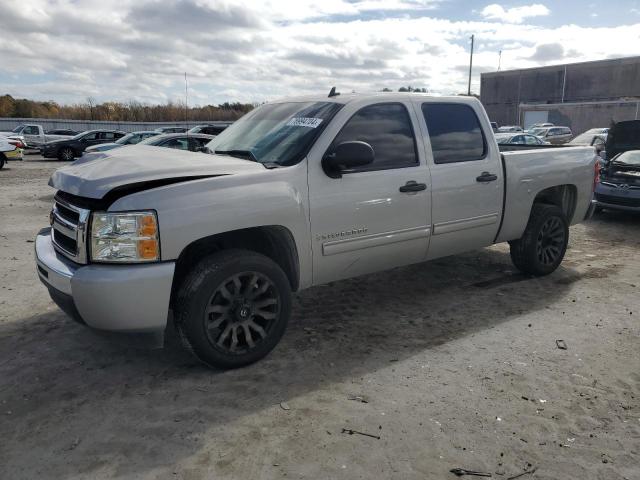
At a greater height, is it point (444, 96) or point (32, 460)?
point (444, 96)

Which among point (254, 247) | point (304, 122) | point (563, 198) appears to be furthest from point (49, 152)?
point (563, 198)

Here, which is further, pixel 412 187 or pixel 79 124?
pixel 79 124

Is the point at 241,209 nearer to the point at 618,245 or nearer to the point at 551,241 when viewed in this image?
the point at 551,241

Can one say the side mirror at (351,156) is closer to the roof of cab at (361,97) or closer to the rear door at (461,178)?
the roof of cab at (361,97)

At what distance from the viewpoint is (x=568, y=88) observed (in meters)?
55.6

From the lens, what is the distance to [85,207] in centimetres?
333

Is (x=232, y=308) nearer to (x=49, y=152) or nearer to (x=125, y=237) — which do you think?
(x=125, y=237)

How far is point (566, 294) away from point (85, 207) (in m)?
4.57

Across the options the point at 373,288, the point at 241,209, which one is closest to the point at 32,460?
the point at 241,209

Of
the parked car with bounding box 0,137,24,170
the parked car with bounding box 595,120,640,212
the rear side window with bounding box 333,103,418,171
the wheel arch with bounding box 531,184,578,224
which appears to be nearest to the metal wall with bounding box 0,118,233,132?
the parked car with bounding box 0,137,24,170

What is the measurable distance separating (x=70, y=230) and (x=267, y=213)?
1.30 metres

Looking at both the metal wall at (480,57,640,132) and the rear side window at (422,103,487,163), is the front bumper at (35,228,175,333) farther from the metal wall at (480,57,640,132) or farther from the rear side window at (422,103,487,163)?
the metal wall at (480,57,640,132)

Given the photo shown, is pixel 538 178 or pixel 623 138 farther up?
pixel 623 138

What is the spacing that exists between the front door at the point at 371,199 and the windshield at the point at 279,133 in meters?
0.13
